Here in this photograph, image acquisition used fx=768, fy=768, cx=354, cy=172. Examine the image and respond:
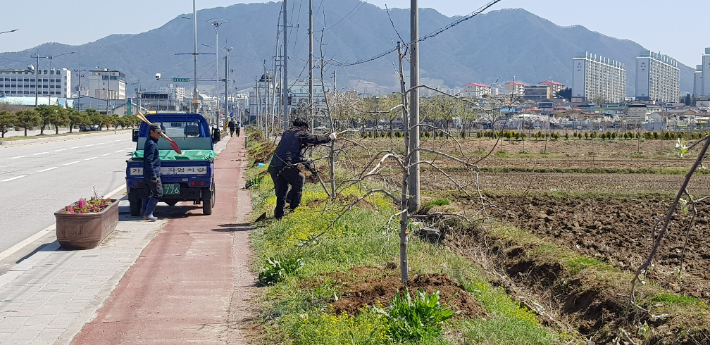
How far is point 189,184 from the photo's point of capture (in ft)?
49.1

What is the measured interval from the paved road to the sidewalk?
6.68 feet

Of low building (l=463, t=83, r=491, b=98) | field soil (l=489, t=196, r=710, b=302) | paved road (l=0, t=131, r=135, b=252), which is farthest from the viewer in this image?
paved road (l=0, t=131, r=135, b=252)

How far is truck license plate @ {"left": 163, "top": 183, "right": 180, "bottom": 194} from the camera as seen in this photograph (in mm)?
14910

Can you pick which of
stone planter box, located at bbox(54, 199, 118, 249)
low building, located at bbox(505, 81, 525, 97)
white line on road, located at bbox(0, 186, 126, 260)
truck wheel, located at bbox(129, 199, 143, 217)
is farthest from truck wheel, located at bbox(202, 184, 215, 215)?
low building, located at bbox(505, 81, 525, 97)

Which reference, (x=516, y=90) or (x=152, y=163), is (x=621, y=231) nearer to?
(x=516, y=90)

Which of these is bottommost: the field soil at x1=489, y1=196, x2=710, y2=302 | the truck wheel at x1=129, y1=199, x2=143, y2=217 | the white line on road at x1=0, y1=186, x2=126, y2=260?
the field soil at x1=489, y1=196, x2=710, y2=302

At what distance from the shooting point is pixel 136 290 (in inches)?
339

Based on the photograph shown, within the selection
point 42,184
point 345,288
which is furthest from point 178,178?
point 42,184

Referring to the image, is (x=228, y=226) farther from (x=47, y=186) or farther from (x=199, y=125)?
(x=47, y=186)

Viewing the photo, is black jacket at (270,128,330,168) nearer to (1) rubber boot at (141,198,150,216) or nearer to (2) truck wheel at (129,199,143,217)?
(1) rubber boot at (141,198,150,216)

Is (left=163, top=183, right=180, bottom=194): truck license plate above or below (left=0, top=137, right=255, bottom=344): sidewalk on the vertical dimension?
above

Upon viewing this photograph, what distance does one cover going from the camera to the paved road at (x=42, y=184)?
14117mm

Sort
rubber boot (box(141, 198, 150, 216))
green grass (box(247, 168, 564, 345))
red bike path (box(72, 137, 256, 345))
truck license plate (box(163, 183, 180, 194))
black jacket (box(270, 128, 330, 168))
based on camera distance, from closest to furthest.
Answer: green grass (box(247, 168, 564, 345)) < red bike path (box(72, 137, 256, 345)) < black jacket (box(270, 128, 330, 168)) < truck license plate (box(163, 183, 180, 194)) < rubber boot (box(141, 198, 150, 216))

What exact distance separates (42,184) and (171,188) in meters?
8.23
